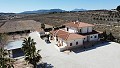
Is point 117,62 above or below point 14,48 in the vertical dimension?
below

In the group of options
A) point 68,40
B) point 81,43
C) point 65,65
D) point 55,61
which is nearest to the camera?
point 65,65

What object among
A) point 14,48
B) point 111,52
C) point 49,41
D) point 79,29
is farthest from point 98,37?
point 14,48

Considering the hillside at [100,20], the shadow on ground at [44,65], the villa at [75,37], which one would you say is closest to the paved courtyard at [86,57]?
the shadow on ground at [44,65]

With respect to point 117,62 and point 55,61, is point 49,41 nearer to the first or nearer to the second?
point 55,61

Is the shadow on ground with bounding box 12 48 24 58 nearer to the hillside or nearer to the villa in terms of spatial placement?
the villa

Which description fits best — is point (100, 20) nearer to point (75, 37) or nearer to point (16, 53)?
point (75, 37)

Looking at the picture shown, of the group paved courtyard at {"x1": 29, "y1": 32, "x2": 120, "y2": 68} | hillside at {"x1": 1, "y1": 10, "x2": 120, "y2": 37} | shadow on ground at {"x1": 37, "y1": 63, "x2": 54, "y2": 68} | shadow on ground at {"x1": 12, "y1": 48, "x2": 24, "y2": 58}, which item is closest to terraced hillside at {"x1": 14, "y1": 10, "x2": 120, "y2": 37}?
hillside at {"x1": 1, "y1": 10, "x2": 120, "y2": 37}
